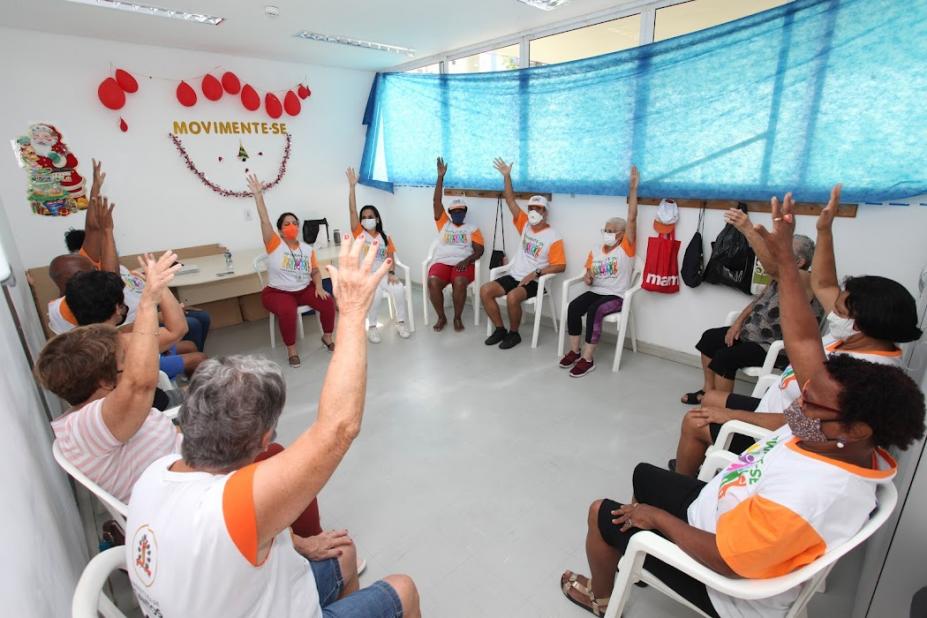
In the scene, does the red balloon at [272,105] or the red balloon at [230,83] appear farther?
the red balloon at [272,105]

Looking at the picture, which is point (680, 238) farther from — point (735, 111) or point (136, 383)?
point (136, 383)

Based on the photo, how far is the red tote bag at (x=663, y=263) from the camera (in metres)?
3.35

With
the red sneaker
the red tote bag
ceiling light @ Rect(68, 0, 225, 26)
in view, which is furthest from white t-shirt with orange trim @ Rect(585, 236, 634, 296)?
ceiling light @ Rect(68, 0, 225, 26)

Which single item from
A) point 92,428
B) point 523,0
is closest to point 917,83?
point 523,0

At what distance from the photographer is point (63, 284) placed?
257cm

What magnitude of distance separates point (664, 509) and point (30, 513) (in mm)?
1736

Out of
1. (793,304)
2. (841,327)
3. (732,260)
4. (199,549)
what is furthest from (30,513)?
(732,260)

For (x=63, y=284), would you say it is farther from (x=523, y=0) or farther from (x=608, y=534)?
(x=523, y=0)

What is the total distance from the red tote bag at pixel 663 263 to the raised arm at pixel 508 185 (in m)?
1.28

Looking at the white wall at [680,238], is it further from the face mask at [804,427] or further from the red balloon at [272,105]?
the face mask at [804,427]

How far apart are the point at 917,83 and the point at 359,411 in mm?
3102

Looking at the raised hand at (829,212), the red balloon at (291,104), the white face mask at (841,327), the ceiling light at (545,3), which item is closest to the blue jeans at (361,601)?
the white face mask at (841,327)

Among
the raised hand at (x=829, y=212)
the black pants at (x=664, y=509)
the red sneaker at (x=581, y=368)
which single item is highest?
the raised hand at (x=829, y=212)

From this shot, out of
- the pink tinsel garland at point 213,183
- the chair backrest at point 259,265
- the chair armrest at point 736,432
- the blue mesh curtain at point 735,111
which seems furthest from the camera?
the pink tinsel garland at point 213,183
